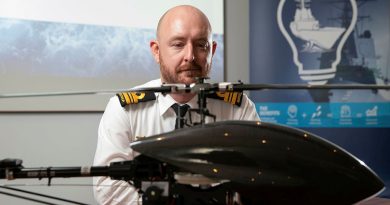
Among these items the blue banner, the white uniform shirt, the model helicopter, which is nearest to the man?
the white uniform shirt

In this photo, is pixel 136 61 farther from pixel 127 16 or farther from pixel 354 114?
pixel 354 114

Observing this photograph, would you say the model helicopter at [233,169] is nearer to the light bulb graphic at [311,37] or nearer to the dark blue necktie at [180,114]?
the dark blue necktie at [180,114]

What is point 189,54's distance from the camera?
0.99 metres

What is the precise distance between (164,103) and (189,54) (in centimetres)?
20

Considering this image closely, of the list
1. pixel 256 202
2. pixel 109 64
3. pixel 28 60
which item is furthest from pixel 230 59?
pixel 256 202

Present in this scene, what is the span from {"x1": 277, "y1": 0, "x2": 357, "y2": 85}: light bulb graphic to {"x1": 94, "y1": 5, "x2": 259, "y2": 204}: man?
85cm

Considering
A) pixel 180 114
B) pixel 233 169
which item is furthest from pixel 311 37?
pixel 233 169

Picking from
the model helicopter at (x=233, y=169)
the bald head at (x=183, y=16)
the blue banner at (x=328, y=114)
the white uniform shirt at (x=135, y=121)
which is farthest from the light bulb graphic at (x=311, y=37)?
the model helicopter at (x=233, y=169)

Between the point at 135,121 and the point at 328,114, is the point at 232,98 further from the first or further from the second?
the point at 328,114

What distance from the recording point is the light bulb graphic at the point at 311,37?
6.17 feet

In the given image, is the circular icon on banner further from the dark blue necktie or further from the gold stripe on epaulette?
the dark blue necktie

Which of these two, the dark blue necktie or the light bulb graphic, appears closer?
the dark blue necktie

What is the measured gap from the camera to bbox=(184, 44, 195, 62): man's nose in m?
0.98

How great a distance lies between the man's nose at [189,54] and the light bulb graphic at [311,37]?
40.9 inches
